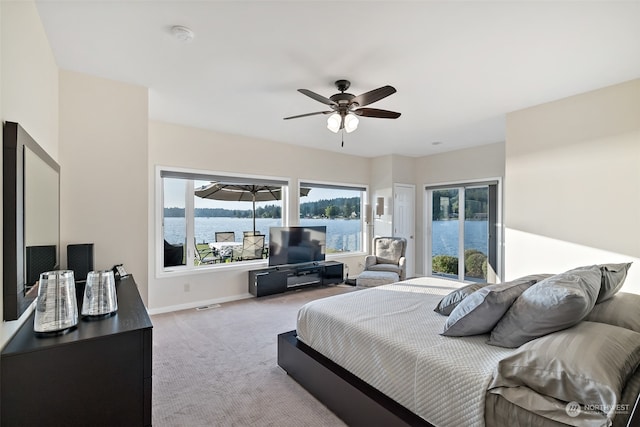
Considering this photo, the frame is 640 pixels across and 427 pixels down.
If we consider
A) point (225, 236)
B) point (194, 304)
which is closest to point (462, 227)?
point (225, 236)

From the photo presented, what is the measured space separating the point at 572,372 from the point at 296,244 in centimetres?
442

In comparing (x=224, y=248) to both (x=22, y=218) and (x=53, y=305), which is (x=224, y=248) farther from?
(x=22, y=218)

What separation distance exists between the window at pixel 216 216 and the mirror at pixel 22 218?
100 inches

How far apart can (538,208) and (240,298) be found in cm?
427

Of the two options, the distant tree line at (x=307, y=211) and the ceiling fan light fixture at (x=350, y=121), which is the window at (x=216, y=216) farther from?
the ceiling fan light fixture at (x=350, y=121)

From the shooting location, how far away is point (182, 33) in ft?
7.06

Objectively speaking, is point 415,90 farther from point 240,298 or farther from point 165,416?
point 240,298

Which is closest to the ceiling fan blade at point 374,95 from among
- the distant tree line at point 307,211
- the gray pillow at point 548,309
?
the gray pillow at point 548,309

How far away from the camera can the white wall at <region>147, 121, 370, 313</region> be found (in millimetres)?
4215

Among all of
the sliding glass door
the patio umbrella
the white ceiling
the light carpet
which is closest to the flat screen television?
the patio umbrella

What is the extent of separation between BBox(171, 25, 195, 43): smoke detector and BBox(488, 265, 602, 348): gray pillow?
2.72 m

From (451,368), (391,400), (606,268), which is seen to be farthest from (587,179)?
(391,400)

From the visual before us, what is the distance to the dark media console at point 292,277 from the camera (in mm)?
4855

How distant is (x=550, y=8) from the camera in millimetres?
1905
